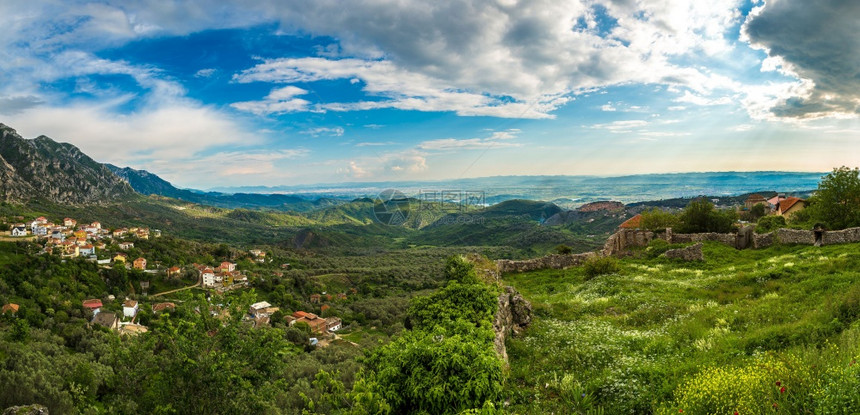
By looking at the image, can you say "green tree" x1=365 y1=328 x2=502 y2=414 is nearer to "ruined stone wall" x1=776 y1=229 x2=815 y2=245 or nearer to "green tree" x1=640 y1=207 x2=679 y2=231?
"ruined stone wall" x1=776 y1=229 x2=815 y2=245

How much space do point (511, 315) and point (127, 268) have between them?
331 ft

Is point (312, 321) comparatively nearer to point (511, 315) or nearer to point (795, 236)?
point (511, 315)

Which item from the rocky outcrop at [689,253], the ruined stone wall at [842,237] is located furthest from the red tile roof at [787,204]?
the rocky outcrop at [689,253]

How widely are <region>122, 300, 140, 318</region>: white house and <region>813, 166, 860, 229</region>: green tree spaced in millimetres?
82752

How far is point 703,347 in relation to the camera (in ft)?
26.0

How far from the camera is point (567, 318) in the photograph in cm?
1349

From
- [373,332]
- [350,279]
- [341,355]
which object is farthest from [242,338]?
[350,279]

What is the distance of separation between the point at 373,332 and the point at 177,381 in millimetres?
59256

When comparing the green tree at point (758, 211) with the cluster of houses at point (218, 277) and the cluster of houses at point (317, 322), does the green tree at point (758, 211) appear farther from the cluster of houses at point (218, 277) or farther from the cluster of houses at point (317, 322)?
the cluster of houses at point (218, 277)

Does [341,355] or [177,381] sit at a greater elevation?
[177,381]

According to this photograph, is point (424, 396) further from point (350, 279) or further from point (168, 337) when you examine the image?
point (350, 279)

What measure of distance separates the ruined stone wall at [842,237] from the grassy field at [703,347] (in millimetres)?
2489

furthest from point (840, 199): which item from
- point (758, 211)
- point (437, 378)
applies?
point (758, 211)

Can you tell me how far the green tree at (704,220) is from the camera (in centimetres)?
2841
